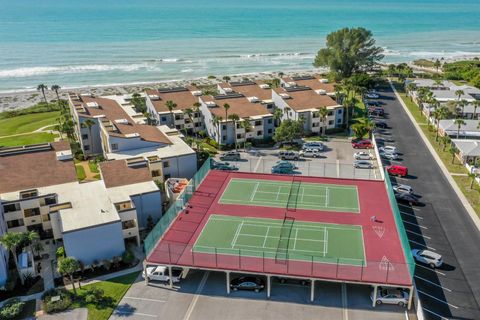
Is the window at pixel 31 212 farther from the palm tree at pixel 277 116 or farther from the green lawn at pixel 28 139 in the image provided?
the palm tree at pixel 277 116

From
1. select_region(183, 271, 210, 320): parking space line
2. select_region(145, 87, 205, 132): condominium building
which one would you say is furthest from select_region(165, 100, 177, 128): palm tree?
select_region(183, 271, 210, 320): parking space line

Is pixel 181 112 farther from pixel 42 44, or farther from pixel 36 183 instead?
pixel 42 44

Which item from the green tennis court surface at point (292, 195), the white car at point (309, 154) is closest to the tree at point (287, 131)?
the white car at point (309, 154)

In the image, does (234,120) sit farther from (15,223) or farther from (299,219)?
(15,223)

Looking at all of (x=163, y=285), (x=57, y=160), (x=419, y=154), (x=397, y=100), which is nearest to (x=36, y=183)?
(x=57, y=160)

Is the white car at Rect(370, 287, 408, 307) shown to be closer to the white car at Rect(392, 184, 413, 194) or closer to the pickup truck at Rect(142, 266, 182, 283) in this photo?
the pickup truck at Rect(142, 266, 182, 283)

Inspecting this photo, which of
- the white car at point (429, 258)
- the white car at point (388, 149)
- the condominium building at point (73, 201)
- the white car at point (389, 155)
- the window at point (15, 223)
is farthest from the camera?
the white car at point (388, 149)
